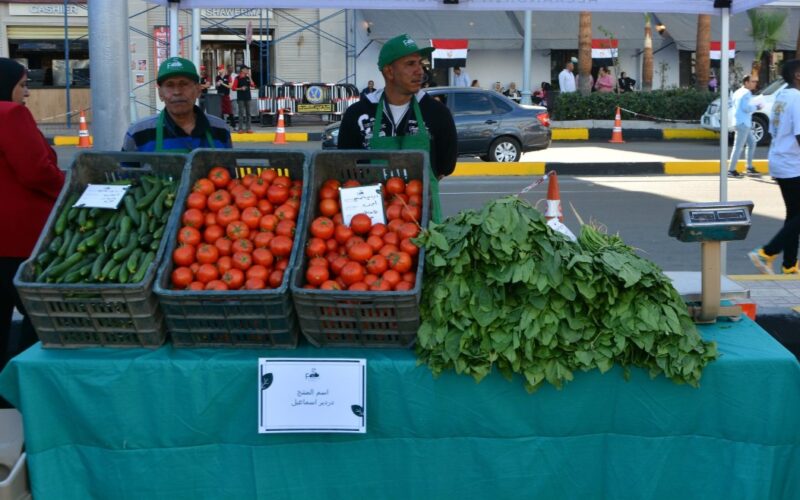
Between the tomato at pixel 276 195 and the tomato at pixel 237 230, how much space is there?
0.63 feet

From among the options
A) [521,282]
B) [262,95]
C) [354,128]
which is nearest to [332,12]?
[262,95]

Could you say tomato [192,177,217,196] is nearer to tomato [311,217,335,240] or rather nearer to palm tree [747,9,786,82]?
tomato [311,217,335,240]

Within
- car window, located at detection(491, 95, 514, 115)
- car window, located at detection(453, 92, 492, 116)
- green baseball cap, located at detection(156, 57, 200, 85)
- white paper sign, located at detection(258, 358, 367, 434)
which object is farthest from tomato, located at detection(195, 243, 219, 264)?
car window, located at detection(491, 95, 514, 115)

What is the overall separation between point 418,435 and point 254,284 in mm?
841

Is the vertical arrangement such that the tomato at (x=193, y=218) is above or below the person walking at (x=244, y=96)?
below

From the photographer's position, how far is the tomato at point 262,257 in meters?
3.59

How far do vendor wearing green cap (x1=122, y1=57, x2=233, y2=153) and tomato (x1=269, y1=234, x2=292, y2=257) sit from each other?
4.21ft

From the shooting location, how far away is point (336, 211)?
12.7 ft

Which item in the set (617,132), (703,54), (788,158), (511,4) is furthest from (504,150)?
(511,4)

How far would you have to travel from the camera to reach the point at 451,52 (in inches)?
1148

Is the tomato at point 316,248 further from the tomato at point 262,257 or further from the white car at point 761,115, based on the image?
the white car at point 761,115

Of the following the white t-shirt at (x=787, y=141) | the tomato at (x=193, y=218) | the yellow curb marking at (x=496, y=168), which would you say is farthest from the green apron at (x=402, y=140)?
the yellow curb marking at (x=496, y=168)

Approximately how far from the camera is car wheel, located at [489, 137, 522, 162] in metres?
17.6

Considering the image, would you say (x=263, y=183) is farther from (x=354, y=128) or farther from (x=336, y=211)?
(x=354, y=128)
